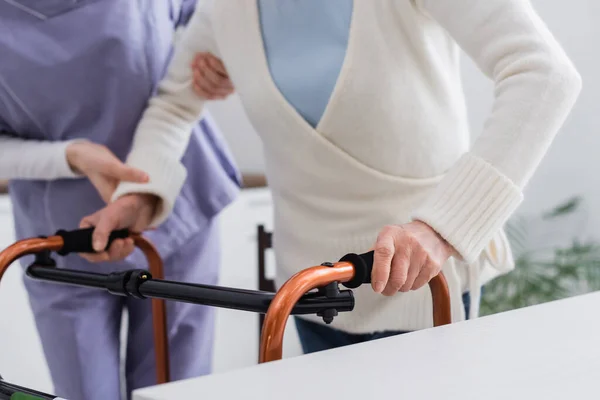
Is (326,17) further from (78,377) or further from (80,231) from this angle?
(78,377)

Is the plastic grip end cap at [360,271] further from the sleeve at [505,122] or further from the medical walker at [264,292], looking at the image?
the sleeve at [505,122]

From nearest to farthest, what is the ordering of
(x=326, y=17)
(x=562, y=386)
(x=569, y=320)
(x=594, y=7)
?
(x=562, y=386)
(x=569, y=320)
(x=326, y=17)
(x=594, y=7)

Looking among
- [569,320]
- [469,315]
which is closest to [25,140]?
[469,315]

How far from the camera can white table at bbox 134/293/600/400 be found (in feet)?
1.60

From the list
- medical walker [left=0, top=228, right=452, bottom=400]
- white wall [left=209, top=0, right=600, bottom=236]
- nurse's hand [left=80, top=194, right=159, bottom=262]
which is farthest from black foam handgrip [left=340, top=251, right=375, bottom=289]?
white wall [left=209, top=0, right=600, bottom=236]

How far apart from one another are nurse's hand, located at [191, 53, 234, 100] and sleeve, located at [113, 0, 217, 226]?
2cm

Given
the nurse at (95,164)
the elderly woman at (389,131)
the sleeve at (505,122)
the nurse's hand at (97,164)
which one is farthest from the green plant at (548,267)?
the sleeve at (505,122)

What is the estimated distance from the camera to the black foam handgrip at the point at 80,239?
0.94 metres

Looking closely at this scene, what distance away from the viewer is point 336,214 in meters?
0.93

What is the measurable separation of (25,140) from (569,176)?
198 centimetres

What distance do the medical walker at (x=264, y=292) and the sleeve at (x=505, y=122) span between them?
3.3 inches

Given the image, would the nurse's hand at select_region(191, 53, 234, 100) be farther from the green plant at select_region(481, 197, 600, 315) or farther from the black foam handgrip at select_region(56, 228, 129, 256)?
the green plant at select_region(481, 197, 600, 315)

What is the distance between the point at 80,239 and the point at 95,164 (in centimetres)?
16

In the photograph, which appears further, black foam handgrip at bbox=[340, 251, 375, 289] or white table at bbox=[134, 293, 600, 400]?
black foam handgrip at bbox=[340, 251, 375, 289]
